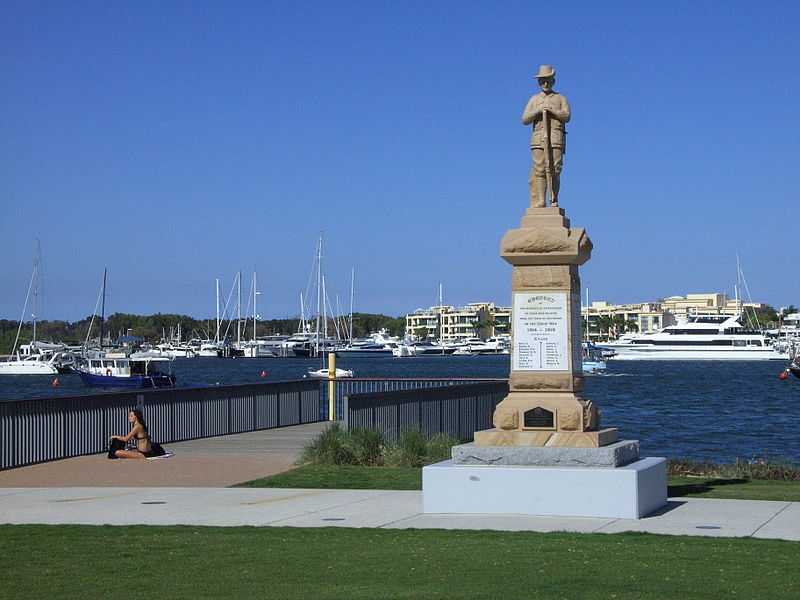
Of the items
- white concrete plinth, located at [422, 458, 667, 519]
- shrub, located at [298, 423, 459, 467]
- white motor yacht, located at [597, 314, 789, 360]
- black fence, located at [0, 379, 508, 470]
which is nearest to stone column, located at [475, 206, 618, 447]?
white concrete plinth, located at [422, 458, 667, 519]

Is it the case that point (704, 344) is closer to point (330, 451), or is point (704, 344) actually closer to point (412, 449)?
point (412, 449)

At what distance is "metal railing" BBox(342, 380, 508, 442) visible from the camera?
79.7 feet

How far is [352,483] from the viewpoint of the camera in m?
18.1

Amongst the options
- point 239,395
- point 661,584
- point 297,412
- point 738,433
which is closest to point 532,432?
point 661,584

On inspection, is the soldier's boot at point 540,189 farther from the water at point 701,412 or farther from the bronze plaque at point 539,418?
the water at point 701,412

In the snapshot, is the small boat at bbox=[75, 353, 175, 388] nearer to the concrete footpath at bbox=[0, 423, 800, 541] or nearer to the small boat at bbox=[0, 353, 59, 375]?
the small boat at bbox=[0, 353, 59, 375]

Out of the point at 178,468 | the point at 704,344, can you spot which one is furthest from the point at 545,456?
the point at 704,344

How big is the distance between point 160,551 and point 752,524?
6390 mm

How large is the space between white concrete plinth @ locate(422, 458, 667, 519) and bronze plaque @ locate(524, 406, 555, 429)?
555mm

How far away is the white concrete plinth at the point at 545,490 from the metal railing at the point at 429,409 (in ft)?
28.9

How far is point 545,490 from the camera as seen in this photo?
14.0 m

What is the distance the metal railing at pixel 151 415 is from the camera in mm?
21141

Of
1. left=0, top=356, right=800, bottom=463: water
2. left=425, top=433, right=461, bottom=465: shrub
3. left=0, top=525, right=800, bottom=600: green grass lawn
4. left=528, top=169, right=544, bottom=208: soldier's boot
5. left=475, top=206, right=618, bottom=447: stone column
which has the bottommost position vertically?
left=0, top=356, right=800, bottom=463: water

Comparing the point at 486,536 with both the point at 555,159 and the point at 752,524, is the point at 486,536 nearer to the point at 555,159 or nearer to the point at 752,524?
the point at 752,524
